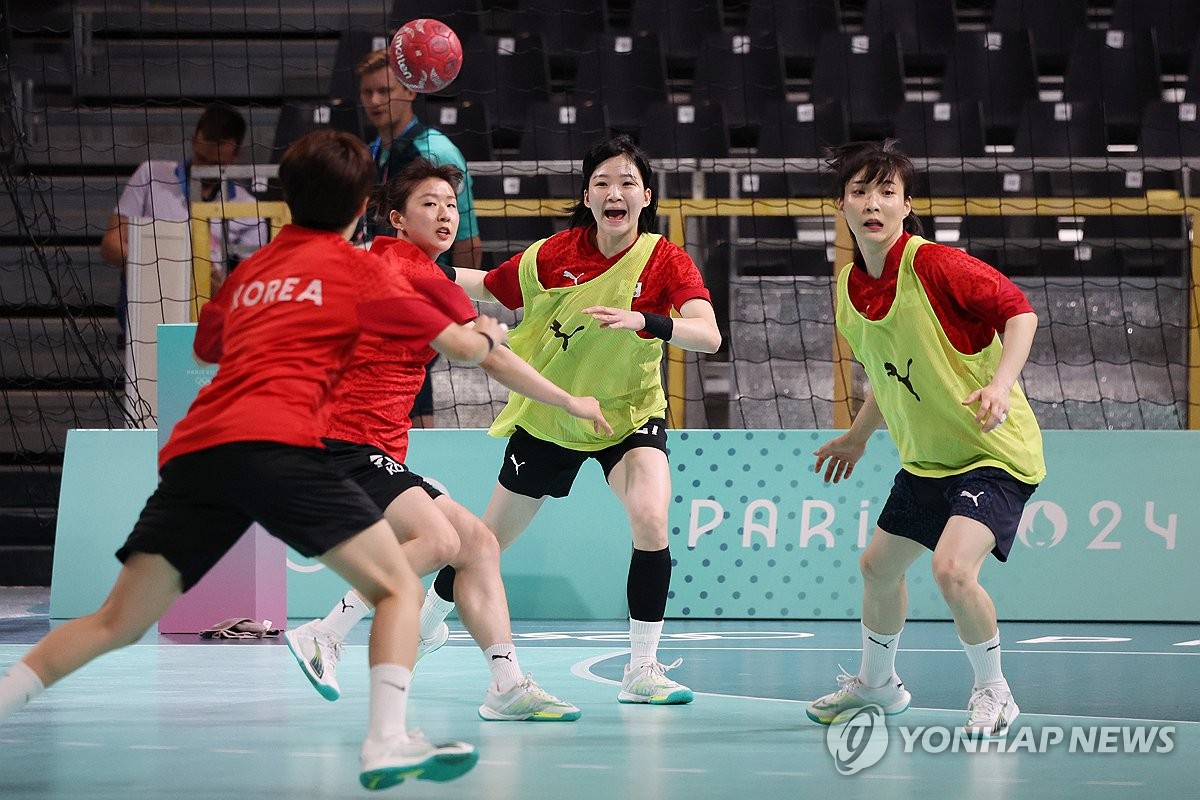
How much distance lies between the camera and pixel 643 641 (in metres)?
4.70

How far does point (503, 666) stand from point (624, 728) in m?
0.39

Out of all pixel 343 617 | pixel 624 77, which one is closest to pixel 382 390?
pixel 343 617

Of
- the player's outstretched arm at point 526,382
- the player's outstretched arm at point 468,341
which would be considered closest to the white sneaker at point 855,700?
the player's outstretched arm at point 526,382

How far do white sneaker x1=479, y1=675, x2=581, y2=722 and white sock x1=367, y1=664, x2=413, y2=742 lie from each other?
1176mm

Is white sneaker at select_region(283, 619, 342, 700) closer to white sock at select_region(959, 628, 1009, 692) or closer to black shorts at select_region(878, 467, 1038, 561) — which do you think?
black shorts at select_region(878, 467, 1038, 561)

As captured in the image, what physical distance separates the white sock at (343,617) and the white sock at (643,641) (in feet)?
2.80

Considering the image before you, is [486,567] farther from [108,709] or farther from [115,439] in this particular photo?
[115,439]

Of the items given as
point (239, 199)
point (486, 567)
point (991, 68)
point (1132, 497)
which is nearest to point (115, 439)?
point (239, 199)

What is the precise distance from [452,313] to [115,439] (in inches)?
167

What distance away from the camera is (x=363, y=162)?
3188 mm

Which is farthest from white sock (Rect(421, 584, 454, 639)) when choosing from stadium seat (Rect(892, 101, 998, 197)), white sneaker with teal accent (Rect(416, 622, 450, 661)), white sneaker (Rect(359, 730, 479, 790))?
stadium seat (Rect(892, 101, 998, 197))

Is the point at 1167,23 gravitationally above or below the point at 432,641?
above

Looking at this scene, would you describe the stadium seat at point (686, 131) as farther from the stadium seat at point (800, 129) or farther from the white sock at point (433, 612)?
the white sock at point (433, 612)

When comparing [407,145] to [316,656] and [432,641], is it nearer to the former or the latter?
[432,641]
